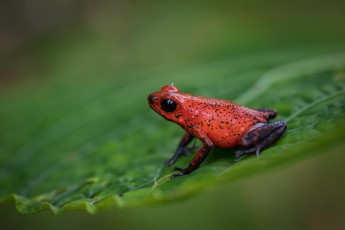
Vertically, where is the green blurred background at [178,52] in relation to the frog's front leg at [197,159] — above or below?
above

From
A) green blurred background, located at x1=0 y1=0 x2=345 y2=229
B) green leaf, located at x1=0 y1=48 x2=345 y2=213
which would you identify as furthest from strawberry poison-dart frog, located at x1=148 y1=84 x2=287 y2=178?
green blurred background, located at x1=0 y1=0 x2=345 y2=229

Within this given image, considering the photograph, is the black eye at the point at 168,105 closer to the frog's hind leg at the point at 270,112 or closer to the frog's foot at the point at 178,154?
the frog's foot at the point at 178,154

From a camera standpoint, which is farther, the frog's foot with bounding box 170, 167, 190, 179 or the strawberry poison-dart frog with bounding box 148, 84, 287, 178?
the strawberry poison-dart frog with bounding box 148, 84, 287, 178

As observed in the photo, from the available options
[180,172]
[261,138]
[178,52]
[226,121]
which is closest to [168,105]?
[226,121]

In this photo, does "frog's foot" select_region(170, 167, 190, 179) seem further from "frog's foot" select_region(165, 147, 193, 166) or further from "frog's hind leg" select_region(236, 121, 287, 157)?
"frog's hind leg" select_region(236, 121, 287, 157)

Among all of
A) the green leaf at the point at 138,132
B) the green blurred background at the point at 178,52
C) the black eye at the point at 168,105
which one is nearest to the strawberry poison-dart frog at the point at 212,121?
the black eye at the point at 168,105

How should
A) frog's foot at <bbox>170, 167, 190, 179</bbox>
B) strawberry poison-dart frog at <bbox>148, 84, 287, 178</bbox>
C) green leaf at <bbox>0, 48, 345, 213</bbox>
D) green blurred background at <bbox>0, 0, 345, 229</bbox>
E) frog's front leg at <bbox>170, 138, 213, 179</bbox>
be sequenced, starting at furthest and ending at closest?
green blurred background at <bbox>0, 0, 345, 229</bbox> < strawberry poison-dart frog at <bbox>148, 84, 287, 178</bbox> < frog's front leg at <bbox>170, 138, 213, 179</bbox> < frog's foot at <bbox>170, 167, 190, 179</bbox> < green leaf at <bbox>0, 48, 345, 213</bbox>

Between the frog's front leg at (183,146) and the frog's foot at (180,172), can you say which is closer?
the frog's foot at (180,172)
